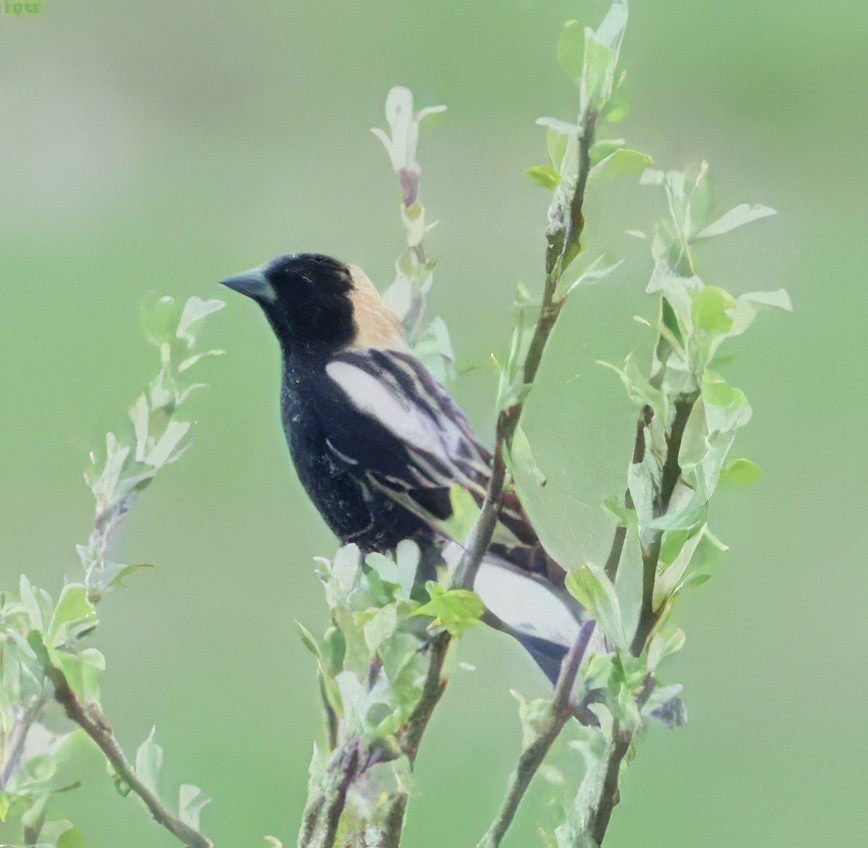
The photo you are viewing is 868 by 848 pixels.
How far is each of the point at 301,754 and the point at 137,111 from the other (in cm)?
32

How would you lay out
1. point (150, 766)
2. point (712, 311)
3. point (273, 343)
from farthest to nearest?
point (273, 343), point (150, 766), point (712, 311)

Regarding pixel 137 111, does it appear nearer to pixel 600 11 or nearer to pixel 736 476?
pixel 600 11

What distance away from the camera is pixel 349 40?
51 cm

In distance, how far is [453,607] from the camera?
0.84 feet

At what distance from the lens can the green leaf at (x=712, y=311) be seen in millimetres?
218

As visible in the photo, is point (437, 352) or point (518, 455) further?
point (437, 352)

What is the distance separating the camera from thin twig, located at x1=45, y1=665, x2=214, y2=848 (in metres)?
0.29

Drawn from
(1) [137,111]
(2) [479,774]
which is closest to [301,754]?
(2) [479,774]

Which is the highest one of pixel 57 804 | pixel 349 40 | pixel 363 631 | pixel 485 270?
pixel 349 40

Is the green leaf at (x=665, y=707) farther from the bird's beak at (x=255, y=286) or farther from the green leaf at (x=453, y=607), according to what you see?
the bird's beak at (x=255, y=286)

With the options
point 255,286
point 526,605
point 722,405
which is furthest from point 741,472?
point 255,286

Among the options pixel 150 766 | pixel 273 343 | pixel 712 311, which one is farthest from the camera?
pixel 273 343

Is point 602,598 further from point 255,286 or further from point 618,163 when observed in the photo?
point 255,286

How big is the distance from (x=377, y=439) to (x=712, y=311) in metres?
0.17
